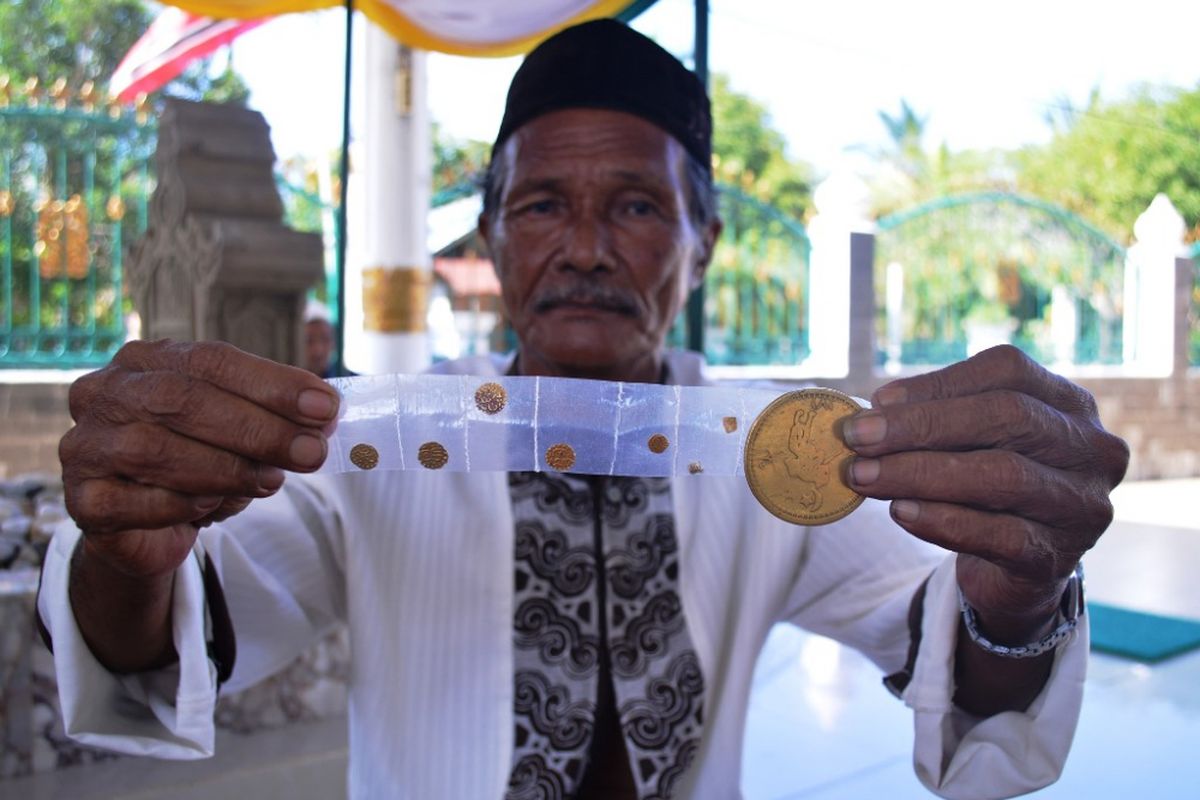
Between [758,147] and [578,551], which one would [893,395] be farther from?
[758,147]

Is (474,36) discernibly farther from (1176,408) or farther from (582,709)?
(1176,408)

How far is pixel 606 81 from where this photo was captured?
1704 millimetres

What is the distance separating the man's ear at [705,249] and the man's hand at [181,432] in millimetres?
1071

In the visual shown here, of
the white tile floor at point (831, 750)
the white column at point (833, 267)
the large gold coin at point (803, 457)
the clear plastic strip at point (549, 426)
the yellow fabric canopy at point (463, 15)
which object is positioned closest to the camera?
the large gold coin at point (803, 457)

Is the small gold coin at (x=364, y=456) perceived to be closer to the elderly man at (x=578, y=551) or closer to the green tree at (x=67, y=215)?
the elderly man at (x=578, y=551)

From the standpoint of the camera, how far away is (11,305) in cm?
525

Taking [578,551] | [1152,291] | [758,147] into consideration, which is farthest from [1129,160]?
[578,551]

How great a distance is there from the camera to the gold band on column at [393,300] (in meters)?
6.11

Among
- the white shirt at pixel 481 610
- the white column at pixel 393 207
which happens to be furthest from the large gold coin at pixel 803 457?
the white column at pixel 393 207

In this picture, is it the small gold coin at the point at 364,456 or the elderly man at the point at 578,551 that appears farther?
the small gold coin at the point at 364,456

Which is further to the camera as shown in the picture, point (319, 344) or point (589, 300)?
point (319, 344)

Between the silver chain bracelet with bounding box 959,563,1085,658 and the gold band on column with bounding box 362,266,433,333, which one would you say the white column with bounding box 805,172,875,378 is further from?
the silver chain bracelet with bounding box 959,563,1085,658

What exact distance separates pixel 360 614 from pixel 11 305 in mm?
4609

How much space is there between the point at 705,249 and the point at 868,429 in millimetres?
1019
